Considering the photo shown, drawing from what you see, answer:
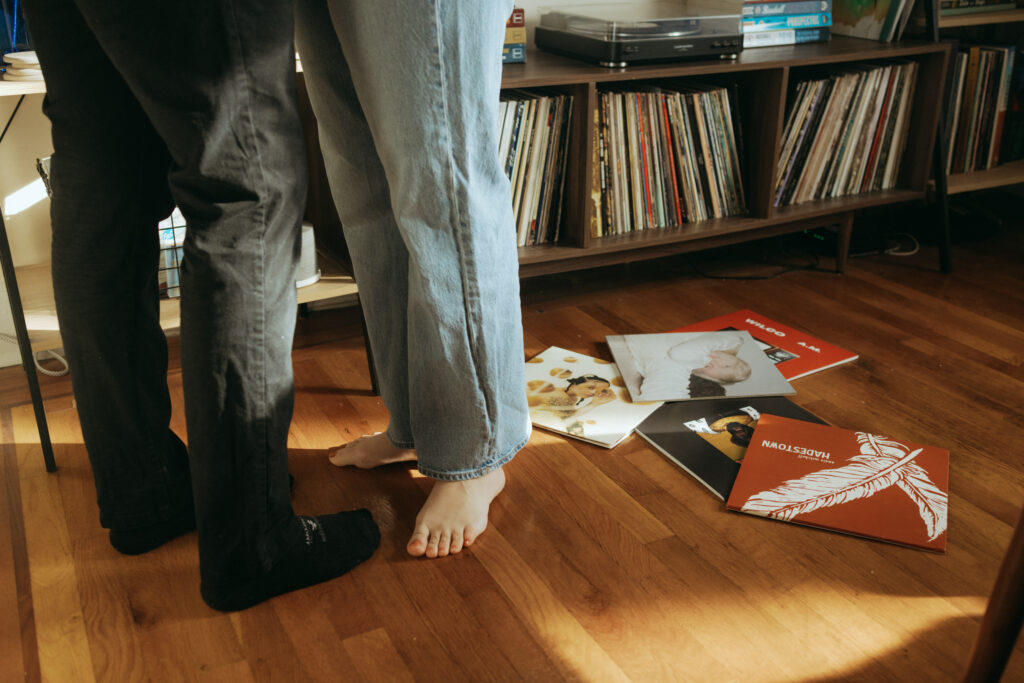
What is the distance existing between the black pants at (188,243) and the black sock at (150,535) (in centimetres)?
1

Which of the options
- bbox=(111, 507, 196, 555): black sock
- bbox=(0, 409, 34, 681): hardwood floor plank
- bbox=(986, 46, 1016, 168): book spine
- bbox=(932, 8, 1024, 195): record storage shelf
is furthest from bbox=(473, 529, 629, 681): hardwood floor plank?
bbox=(986, 46, 1016, 168): book spine

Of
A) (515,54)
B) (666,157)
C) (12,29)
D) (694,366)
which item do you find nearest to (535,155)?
(515,54)

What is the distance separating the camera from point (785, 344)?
1.50 m

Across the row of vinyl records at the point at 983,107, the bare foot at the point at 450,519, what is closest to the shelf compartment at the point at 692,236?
the row of vinyl records at the point at 983,107

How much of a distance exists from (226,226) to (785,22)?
56.7 inches

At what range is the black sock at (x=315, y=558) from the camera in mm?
884

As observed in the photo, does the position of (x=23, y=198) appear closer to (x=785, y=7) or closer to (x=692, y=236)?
(x=692, y=236)

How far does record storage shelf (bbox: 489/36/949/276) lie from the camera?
150cm

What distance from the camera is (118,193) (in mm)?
834

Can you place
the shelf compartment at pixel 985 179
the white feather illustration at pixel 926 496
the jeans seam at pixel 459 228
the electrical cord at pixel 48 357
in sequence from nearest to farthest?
the jeans seam at pixel 459 228 → the white feather illustration at pixel 926 496 → the electrical cord at pixel 48 357 → the shelf compartment at pixel 985 179

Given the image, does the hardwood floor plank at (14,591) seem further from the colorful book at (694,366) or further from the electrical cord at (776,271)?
the electrical cord at (776,271)

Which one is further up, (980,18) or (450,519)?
(980,18)

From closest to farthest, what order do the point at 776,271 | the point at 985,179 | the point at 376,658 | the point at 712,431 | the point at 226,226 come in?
the point at 226,226
the point at 376,658
the point at 712,431
the point at 776,271
the point at 985,179

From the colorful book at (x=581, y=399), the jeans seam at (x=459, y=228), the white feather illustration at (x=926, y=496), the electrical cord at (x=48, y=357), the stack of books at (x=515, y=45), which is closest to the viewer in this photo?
the jeans seam at (x=459, y=228)
